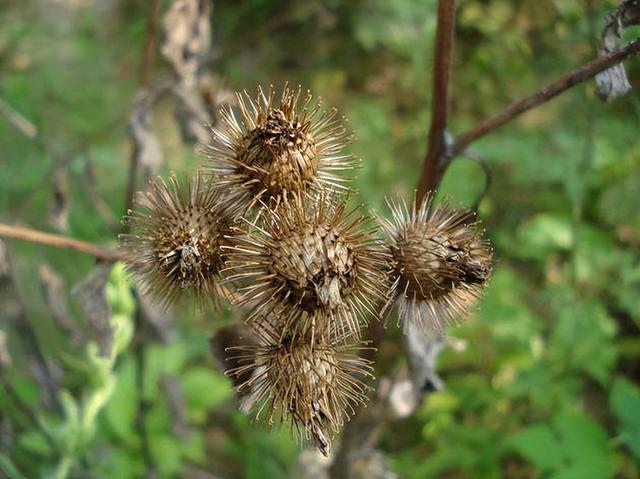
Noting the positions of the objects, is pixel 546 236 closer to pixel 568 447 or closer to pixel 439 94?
pixel 568 447

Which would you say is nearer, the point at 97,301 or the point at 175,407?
the point at 97,301

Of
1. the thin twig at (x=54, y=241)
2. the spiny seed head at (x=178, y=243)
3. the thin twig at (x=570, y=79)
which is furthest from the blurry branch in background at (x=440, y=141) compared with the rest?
the thin twig at (x=54, y=241)

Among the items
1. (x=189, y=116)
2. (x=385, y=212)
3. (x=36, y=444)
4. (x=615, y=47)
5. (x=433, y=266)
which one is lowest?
(x=36, y=444)

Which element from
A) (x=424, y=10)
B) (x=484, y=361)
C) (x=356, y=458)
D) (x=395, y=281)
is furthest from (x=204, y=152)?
(x=424, y=10)

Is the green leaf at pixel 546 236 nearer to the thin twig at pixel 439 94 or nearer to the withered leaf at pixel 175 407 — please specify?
the thin twig at pixel 439 94

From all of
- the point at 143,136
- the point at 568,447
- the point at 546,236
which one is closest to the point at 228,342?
the point at 143,136

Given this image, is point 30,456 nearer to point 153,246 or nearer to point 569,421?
point 153,246

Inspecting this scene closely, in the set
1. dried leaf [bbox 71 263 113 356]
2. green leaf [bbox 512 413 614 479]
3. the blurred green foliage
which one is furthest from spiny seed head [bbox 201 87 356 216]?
green leaf [bbox 512 413 614 479]
